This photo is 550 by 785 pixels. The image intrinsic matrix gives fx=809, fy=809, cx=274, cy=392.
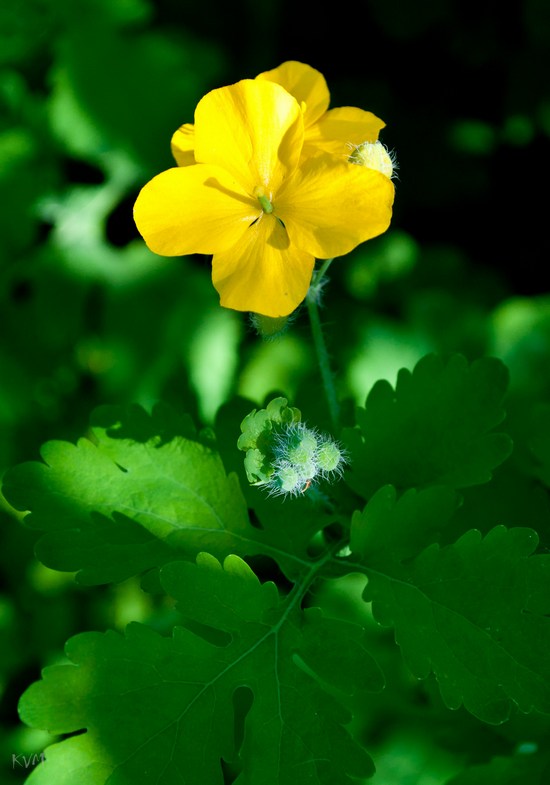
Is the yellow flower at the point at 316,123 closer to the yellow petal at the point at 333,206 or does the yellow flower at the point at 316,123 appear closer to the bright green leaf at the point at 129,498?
the yellow petal at the point at 333,206

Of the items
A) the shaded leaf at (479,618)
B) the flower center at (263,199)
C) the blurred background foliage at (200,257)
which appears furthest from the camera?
the blurred background foliage at (200,257)

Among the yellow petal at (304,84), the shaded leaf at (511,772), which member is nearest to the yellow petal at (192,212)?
the yellow petal at (304,84)

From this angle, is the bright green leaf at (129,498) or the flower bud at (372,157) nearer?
the flower bud at (372,157)

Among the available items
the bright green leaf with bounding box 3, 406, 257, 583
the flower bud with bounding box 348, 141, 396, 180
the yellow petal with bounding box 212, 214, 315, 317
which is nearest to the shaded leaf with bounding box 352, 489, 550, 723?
the bright green leaf with bounding box 3, 406, 257, 583

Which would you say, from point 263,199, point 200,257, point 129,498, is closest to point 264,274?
point 263,199

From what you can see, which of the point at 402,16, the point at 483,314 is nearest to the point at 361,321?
the point at 483,314

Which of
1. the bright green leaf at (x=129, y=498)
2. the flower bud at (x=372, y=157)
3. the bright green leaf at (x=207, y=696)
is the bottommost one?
the bright green leaf at (x=207, y=696)

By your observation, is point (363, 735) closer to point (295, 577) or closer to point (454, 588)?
point (295, 577)
